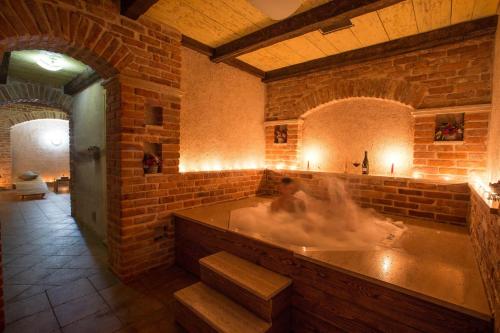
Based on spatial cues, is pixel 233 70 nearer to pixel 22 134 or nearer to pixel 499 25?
pixel 499 25

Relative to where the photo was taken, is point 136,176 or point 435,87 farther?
point 435,87

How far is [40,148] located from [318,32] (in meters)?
11.4

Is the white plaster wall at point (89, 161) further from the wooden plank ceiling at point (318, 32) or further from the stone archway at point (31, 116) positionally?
the stone archway at point (31, 116)

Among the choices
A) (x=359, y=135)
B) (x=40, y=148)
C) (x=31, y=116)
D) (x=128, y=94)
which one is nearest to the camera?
(x=128, y=94)

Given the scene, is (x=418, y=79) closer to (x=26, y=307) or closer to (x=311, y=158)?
(x=311, y=158)

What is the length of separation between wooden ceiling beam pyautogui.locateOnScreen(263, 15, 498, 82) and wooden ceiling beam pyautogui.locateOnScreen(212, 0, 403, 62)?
0.84m

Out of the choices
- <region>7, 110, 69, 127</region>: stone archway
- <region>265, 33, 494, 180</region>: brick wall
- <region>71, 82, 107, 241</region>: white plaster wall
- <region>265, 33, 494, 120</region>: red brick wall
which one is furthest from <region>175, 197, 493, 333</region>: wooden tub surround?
<region>7, 110, 69, 127</region>: stone archway

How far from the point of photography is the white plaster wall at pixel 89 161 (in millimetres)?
3719

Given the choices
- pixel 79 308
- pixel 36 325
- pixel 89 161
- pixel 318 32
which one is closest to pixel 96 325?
pixel 79 308

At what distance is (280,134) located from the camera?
446cm

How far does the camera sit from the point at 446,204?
2.76 m

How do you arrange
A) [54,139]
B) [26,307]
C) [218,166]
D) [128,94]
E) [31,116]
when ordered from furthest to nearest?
[54,139] → [31,116] → [218,166] → [128,94] → [26,307]

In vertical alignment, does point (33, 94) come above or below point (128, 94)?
above

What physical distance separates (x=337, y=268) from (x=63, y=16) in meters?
3.05
